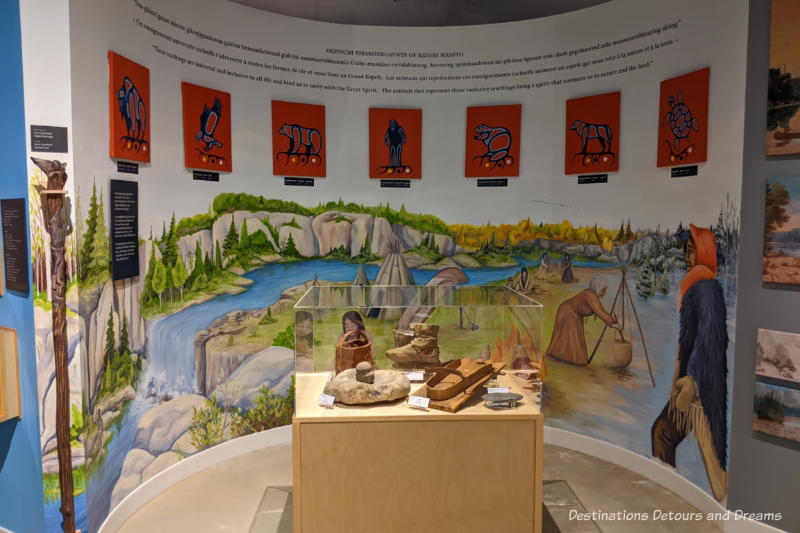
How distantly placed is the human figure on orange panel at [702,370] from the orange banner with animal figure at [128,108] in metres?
3.80

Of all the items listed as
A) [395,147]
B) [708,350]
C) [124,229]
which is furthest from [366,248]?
[708,350]

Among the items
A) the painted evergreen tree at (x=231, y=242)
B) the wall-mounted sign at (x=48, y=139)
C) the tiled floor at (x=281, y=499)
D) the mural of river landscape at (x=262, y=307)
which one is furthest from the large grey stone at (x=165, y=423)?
the wall-mounted sign at (x=48, y=139)

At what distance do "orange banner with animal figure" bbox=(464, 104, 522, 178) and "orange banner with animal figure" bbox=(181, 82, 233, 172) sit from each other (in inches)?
81.8

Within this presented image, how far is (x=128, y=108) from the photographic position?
336 cm

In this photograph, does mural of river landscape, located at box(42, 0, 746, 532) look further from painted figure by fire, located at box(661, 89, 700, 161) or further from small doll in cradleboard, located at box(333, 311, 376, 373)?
small doll in cradleboard, located at box(333, 311, 376, 373)

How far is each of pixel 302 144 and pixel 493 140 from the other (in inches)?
66.8

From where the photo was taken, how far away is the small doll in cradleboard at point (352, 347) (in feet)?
9.17

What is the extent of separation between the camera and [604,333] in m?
4.39

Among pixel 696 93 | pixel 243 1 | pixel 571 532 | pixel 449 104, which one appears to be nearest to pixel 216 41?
pixel 243 1

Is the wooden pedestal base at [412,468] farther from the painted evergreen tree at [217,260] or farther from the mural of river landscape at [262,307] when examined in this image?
the painted evergreen tree at [217,260]

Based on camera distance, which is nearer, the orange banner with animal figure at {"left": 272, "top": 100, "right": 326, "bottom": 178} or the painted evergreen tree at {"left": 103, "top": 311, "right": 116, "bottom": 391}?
the painted evergreen tree at {"left": 103, "top": 311, "right": 116, "bottom": 391}

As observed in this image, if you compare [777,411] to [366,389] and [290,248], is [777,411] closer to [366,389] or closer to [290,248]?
[366,389]

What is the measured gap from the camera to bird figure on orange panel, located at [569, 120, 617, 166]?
14.0 feet

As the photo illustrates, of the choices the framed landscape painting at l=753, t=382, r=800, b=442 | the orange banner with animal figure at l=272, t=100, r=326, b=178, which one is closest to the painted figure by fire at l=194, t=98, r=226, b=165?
the orange banner with animal figure at l=272, t=100, r=326, b=178
